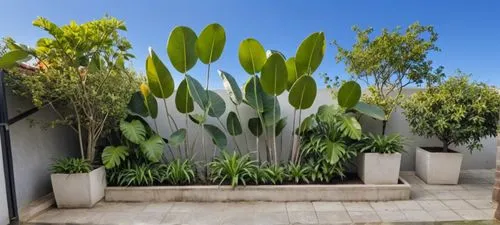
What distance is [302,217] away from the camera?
3.87 m

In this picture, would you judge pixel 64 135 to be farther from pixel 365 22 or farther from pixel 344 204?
pixel 365 22

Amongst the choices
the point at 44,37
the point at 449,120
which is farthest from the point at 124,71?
the point at 449,120

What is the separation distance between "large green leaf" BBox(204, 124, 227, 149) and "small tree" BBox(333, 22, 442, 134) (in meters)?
2.70

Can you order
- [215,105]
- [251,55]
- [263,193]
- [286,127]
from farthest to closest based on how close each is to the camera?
[286,127], [215,105], [251,55], [263,193]

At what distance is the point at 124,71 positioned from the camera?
4.77 m

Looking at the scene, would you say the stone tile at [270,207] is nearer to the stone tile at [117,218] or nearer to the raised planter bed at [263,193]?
the raised planter bed at [263,193]

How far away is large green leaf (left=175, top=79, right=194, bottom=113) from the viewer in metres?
5.05

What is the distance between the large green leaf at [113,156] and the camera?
4.49m

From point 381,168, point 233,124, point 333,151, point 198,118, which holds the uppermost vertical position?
point 198,118

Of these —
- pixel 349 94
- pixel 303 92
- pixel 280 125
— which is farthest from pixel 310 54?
pixel 280 125

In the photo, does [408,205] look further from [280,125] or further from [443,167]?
[280,125]

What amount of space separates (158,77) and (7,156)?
86.4 inches

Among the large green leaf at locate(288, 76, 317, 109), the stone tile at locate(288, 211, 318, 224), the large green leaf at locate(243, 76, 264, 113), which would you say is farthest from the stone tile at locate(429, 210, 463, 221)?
the large green leaf at locate(243, 76, 264, 113)

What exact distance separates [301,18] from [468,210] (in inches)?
170
